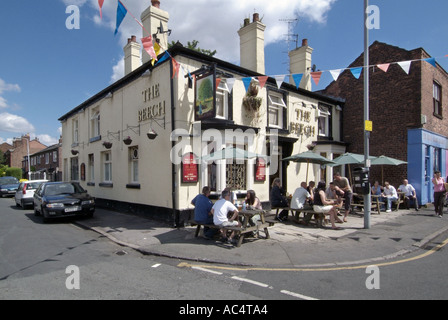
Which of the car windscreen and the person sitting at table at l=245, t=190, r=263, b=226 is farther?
the car windscreen

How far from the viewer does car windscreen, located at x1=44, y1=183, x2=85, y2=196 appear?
11.3 meters

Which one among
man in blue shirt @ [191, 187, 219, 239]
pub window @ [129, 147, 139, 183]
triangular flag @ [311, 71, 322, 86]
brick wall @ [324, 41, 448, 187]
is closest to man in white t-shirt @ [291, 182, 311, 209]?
man in blue shirt @ [191, 187, 219, 239]

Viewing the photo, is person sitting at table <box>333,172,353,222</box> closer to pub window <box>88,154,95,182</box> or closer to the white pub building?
the white pub building

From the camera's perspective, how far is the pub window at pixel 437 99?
1536 centimetres

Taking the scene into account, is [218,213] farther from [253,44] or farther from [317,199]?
[253,44]

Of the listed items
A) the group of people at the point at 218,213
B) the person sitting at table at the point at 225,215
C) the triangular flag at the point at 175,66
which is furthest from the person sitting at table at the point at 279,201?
the triangular flag at the point at 175,66

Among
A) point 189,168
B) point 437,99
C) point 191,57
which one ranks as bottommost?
point 189,168

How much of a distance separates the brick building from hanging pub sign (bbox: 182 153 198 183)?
10.7 m

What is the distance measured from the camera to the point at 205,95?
8953mm

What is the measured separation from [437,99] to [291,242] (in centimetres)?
1411

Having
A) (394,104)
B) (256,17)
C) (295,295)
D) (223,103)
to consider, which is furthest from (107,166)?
(394,104)

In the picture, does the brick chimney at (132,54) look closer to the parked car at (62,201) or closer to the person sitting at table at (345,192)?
the parked car at (62,201)
